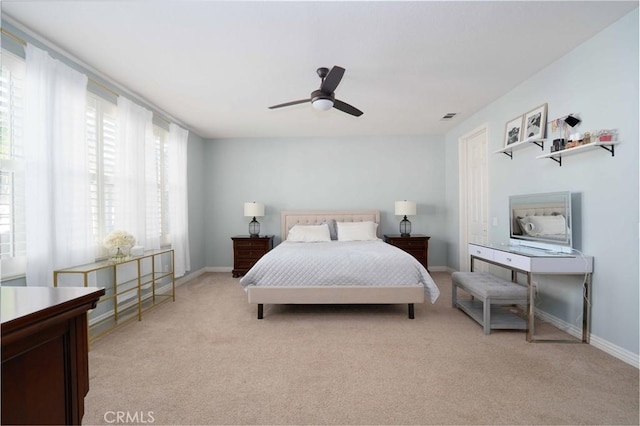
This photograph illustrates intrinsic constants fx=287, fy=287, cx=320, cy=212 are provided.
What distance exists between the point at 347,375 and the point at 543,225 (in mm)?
2452

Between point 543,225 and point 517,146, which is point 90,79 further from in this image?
point 543,225

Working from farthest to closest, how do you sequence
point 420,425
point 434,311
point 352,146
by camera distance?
1. point 352,146
2. point 434,311
3. point 420,425

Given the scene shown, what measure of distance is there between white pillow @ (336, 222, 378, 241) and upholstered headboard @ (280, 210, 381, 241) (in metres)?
0.38

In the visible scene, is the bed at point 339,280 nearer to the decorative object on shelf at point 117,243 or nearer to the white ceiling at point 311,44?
the decorative object on shelf at point 117,243

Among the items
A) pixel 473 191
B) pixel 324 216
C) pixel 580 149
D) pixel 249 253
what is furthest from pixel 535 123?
pixel 249 253

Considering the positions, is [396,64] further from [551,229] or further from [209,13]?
[551,229]

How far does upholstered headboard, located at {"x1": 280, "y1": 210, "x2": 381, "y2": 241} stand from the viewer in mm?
5535

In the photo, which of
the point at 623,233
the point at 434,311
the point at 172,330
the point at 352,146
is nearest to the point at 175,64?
the point at 172,330

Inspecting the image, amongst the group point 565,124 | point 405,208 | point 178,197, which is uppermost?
point 565,124

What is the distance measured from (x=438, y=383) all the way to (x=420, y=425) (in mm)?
454

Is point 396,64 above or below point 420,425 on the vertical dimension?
above

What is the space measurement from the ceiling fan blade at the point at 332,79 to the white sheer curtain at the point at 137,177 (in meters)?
2.42

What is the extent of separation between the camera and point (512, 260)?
2.76 m

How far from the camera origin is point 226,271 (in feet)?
18.8
